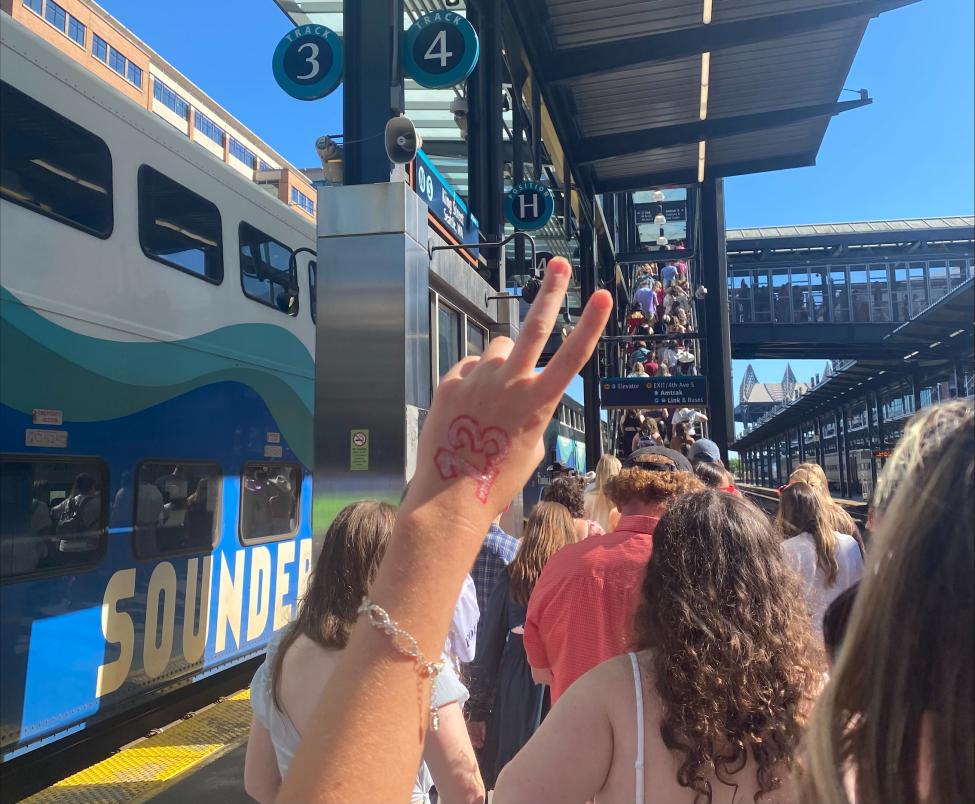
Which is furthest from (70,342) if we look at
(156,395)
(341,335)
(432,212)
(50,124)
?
(432,212)

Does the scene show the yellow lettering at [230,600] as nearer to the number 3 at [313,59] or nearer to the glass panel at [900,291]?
the number 3 at [313,59]

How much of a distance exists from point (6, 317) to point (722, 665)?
4577 millimetres

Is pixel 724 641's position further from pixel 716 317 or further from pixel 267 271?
pixel 716 317

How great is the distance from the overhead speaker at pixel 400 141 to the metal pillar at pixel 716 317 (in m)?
10.3

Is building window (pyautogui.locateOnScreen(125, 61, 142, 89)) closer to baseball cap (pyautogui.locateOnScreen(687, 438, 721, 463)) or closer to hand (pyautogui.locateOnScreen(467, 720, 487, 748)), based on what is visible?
baseball cap (pyautogui.locateOnScreen(687, 438, 721, 463))

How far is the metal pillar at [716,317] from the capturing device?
571 inches

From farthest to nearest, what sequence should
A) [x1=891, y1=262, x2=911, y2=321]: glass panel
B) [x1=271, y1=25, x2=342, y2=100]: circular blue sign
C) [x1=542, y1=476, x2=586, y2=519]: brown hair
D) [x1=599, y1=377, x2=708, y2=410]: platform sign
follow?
[x1=891, y1=262, x2=911, y2=321]: glass panel < [x1=599, y1=377, x2=708, y2=410]: platform sign < [x1=271, y1=25, x2=342, y2=100]: circular blue sign < [x1=542, y1=476, x2=586, y2=519]: brown hair

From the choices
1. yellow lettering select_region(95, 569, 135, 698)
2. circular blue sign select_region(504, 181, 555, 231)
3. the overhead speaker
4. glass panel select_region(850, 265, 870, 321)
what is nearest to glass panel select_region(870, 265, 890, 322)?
glass panel select_region(850, 265, 870, 321)

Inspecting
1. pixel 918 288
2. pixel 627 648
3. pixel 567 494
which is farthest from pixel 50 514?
pixel 918 288

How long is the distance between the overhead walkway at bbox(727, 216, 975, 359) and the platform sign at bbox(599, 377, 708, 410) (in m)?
20.6

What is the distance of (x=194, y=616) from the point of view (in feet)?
19.7

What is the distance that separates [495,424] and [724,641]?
3.49 ft

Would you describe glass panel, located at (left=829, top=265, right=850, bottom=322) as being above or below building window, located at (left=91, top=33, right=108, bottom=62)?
below

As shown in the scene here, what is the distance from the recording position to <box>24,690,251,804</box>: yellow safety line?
14.5 ft
